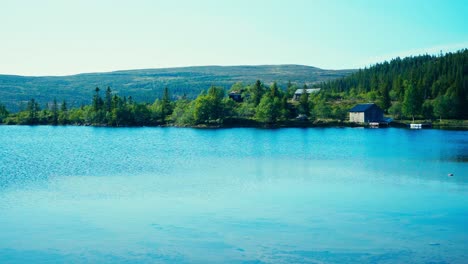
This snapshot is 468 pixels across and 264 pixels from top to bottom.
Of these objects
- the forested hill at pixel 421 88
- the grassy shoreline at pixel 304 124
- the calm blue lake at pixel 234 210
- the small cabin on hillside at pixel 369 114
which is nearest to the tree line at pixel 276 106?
the forested hill at pixel 421 88

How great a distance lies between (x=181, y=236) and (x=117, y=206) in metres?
6.22

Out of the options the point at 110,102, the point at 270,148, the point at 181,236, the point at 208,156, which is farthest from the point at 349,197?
the point at 110,102

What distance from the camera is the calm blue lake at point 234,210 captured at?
16828 millimetres

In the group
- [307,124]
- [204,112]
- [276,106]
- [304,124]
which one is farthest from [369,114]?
[204,112]

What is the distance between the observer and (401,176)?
32969 millimetres

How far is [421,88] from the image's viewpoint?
113 metres

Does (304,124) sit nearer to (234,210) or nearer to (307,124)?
(307,124)

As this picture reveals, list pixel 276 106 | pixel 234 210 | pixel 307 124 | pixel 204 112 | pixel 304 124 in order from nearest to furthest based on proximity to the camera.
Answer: pixel 234 210 < pixel 307 124 < pixel 304 124 < pixel 276 106 < pixel 204 112

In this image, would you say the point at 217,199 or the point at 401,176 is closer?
the point at 217,199

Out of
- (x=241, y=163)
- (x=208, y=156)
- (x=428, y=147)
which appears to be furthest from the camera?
(x=428, y=147)

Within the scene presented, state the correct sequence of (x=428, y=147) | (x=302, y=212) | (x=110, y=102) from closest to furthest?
(x=302, y=212) < (x=428, y=147) < (x=110, y=102)

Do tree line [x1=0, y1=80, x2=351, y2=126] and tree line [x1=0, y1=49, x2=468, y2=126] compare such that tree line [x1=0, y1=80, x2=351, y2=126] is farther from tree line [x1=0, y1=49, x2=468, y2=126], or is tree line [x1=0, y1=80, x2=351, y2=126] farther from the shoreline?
the shoreline

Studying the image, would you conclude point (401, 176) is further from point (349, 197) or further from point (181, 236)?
point (181, 236)

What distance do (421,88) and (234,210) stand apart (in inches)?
3979
